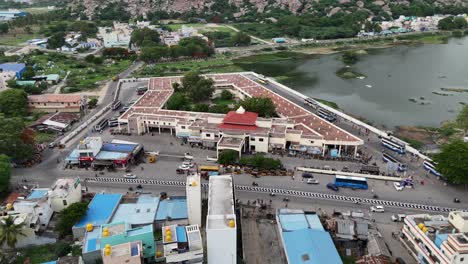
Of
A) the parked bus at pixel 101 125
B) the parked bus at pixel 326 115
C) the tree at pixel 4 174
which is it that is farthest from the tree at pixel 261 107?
the tree at pixel 4 174

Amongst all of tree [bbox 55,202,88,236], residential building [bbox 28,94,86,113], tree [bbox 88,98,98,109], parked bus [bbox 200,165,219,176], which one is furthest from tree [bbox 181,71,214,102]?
tree [bbox 55,202,88,236]

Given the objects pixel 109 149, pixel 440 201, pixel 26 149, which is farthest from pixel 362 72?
pixel 26 149

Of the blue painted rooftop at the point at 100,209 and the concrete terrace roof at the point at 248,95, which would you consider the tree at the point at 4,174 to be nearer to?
the blue painted rooftop at the point at 100,209

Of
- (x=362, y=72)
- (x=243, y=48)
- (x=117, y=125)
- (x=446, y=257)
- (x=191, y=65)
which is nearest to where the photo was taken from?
(x=446, y=257)

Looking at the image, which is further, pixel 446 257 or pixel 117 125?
pixel 117 125

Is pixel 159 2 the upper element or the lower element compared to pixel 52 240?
upper

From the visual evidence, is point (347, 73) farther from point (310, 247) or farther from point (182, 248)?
point (182, 248)

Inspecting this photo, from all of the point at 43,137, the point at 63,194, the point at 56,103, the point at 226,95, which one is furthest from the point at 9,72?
the point at 63,194

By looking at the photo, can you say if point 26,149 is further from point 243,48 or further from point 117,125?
point 243,48
